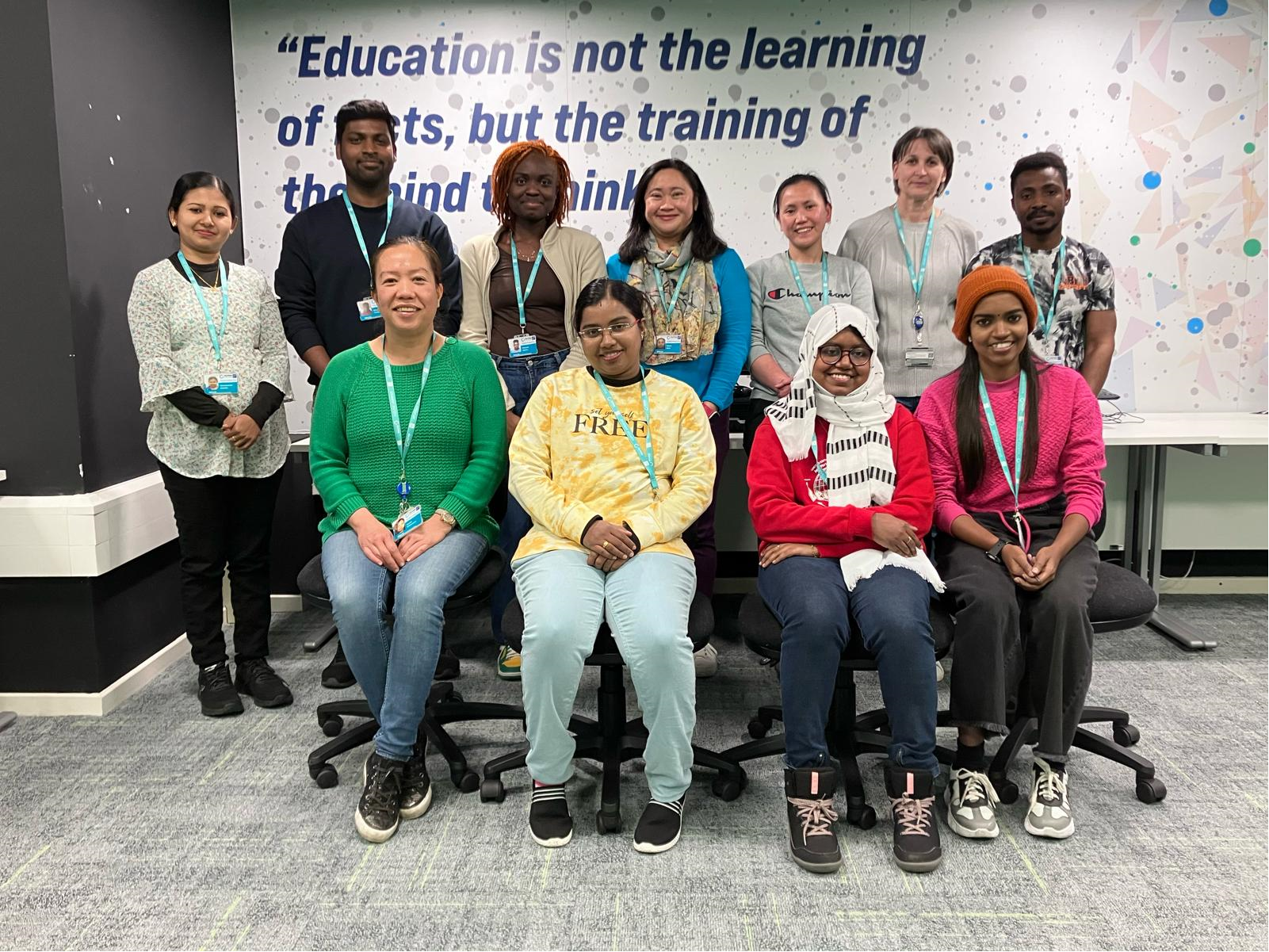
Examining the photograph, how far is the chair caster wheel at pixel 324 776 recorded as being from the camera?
2.40 metres

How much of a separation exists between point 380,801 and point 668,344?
4.92 ft

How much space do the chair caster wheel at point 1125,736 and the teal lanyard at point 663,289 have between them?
5.57 feet

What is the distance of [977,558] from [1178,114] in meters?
2.70

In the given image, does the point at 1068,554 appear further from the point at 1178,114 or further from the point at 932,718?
the point at 1178,114

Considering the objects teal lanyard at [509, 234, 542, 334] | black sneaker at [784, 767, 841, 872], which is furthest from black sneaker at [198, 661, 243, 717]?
black sneaker at [784, 767, 841, 872]

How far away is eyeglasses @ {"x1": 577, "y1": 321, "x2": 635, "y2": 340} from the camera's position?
2.33 meters

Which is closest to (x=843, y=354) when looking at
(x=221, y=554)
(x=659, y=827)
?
(x=659, y=827)

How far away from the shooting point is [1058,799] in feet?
7.11

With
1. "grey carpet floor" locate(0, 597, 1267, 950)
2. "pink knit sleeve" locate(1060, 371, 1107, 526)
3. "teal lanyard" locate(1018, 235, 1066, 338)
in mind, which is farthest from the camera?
"teal lanyard" locate(1018, 235, 1066, 338)

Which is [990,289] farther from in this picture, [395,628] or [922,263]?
[395,628]

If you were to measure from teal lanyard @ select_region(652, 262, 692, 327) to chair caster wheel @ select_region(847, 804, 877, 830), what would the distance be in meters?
1.47

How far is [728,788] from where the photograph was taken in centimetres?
232

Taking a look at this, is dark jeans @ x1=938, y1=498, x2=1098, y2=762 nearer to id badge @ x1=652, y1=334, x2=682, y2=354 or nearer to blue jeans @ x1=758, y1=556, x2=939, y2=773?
blue jeans @ x1=758, y1=556, x2=939, y2=773

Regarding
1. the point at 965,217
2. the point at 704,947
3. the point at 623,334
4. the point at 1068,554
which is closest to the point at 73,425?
the point at 623,334
